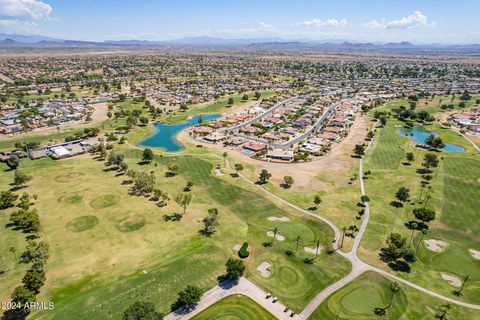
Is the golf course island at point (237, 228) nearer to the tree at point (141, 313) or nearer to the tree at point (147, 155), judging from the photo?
the tree at point (141, 313)

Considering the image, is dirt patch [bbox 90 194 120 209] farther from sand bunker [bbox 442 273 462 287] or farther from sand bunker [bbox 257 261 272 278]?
sand bunker [bbox 442 273 462 287]

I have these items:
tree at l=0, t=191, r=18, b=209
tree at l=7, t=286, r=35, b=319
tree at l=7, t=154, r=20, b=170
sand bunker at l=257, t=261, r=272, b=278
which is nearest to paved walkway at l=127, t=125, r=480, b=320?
sand bunker at l=257, t=261, r=272, b=278

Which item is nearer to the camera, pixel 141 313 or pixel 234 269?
pixel 141 313

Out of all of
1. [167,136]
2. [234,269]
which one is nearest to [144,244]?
[234,269]

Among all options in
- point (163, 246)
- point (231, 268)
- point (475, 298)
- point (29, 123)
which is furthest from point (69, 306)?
point (29, 123)

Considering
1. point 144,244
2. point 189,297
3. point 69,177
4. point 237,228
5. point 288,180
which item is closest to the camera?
point 189,297

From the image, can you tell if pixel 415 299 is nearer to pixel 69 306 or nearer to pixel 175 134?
pixel 69 306

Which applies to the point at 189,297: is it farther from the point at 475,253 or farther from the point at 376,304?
the point at 475,253
